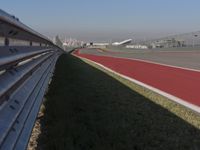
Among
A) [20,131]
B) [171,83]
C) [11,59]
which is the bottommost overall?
[171,83]

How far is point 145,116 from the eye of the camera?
7.94 metres

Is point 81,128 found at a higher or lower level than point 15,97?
lower

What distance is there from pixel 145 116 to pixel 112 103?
5.38 feet

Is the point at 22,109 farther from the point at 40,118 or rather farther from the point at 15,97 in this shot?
the point at 40,118

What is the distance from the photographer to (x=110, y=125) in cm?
689

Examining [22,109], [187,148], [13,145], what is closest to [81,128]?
[187,148]

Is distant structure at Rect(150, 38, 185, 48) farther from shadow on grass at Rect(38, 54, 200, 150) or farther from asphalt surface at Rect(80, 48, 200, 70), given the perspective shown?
shadow on grass at Rect(38, 54, 200, 150)

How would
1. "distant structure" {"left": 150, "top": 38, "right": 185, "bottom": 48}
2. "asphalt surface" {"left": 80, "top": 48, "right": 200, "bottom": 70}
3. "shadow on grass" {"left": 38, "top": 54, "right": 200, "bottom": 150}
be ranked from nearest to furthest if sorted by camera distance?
1. "shadow on grass" {"left": 38, "top": 54, "right": 200, "bottom": 150}
2. "asphalt surface" {"left": 80, "top": 48, "right": 200, "bottom": 70}
3. "distant structure" {"left": 150, "top": 38, "right": 185, "bottom": 48}

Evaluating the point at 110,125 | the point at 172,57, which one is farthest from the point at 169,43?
the point at 110,125

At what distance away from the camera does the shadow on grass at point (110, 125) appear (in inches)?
225

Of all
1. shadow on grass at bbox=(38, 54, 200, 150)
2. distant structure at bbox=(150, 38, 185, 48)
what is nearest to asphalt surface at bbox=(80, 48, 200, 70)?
shadow on grass at bbox=(38, 54, 200, 150)

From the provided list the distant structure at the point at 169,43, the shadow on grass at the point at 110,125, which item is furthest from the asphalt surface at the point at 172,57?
A: the distant structure at the point at 169,43

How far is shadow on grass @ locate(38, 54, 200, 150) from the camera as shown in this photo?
5.71m

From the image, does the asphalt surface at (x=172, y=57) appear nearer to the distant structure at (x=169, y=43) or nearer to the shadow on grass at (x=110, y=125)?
the shadow on grass at (x=110, y=125)
